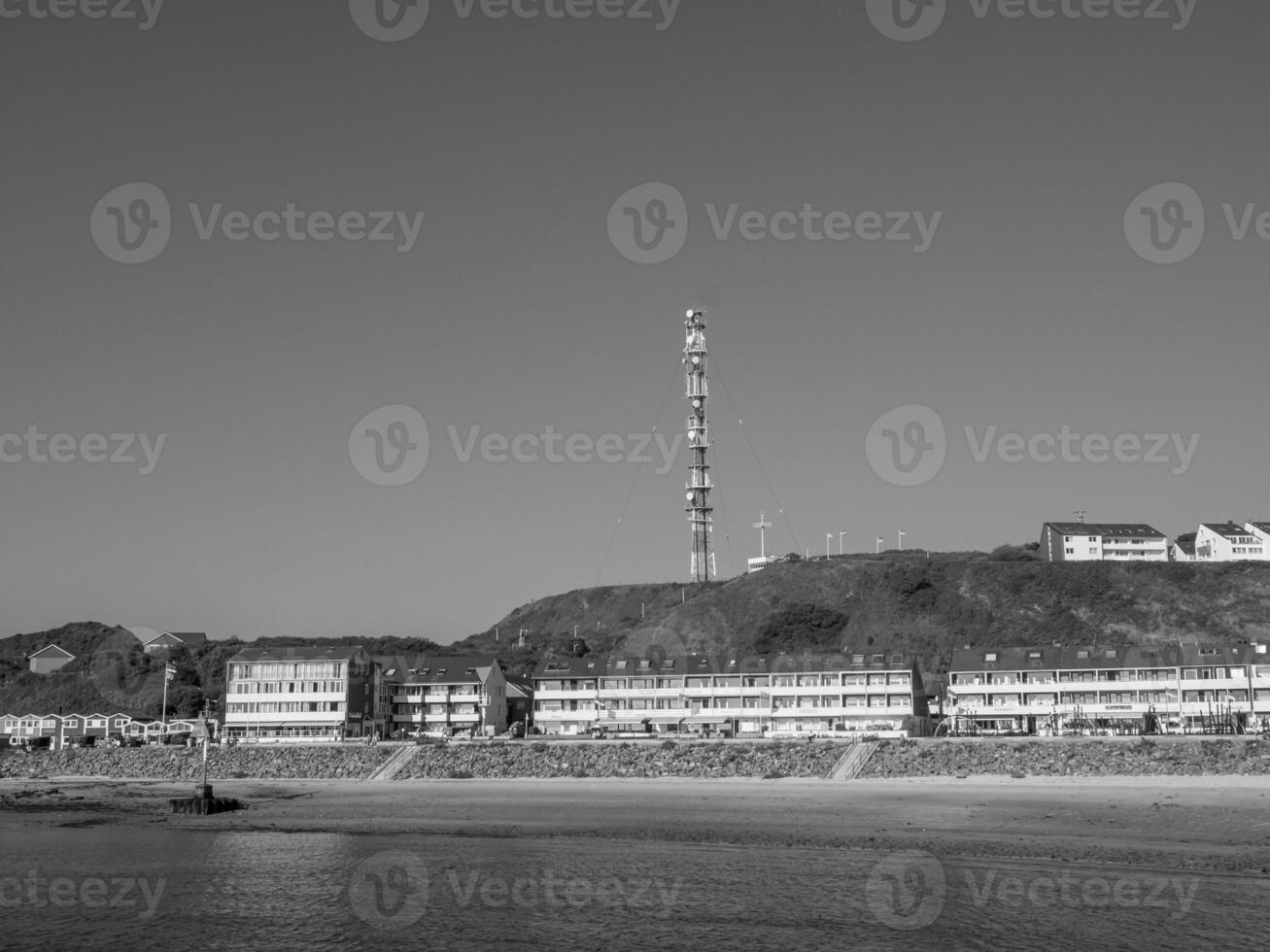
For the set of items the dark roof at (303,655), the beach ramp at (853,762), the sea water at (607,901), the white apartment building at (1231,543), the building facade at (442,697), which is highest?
the white apartment building at (1231,543)

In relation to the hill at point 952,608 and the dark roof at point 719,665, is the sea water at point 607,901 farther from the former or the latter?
the hill at point 952,608

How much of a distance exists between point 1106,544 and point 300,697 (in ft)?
357

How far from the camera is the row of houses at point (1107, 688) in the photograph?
95.5 meters

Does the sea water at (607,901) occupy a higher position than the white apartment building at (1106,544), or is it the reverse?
the white apartment building at (1106,544)

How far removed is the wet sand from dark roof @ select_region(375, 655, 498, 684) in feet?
100

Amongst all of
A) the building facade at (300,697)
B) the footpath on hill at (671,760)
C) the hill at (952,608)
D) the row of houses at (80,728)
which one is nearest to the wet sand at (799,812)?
the footpath on hill at (671,760)

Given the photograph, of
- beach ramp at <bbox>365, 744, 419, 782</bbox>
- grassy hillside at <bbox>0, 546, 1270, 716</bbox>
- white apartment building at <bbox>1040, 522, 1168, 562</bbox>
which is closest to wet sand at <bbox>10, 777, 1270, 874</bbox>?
beach ramp at <bbox>365, 744, 419, 782</bbox>

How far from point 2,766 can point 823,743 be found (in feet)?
229

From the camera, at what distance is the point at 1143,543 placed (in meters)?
158

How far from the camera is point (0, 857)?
54125 mm

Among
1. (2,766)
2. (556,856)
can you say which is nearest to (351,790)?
(556,856)

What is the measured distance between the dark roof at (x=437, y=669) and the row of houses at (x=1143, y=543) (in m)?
83.6

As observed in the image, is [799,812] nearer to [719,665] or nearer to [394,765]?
[394,765]

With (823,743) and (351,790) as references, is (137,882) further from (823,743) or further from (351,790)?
(823,743)
